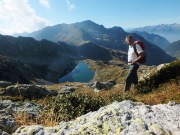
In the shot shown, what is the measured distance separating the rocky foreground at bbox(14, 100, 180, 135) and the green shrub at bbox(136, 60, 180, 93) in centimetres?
1217

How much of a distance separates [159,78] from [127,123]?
591 inches

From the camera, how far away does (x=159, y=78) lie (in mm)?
19625

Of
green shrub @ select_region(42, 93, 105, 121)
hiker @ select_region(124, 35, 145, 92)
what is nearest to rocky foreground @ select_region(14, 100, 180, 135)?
green shrub @ select_region(42, 93, 105, 121)


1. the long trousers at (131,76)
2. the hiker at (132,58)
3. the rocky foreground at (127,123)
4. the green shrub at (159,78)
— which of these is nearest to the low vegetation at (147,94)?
the green shrub at (159,78)

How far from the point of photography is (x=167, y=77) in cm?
1984

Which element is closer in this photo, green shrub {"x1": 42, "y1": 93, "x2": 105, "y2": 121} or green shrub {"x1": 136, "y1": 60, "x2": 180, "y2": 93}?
green shrub {"x1": 42, "y1": 93, "x2": 105, "y2": 121}

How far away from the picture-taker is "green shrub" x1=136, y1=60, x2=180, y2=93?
1820cm

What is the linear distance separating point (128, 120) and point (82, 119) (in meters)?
1.40

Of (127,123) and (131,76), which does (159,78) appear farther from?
(127,123)

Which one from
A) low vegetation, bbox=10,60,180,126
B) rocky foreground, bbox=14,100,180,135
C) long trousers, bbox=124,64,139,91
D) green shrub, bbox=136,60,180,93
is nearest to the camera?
rocky foreground, bbox=14,100,180,135

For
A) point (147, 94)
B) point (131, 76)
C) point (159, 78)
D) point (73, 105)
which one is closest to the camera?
point (73, 105)

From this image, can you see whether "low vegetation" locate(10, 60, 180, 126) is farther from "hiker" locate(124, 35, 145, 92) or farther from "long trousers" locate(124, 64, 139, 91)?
"hiker" locate(124, 35, 145, 92)

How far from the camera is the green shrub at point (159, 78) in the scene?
18.2 m

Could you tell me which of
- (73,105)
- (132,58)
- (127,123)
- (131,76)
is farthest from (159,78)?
(127,123)
